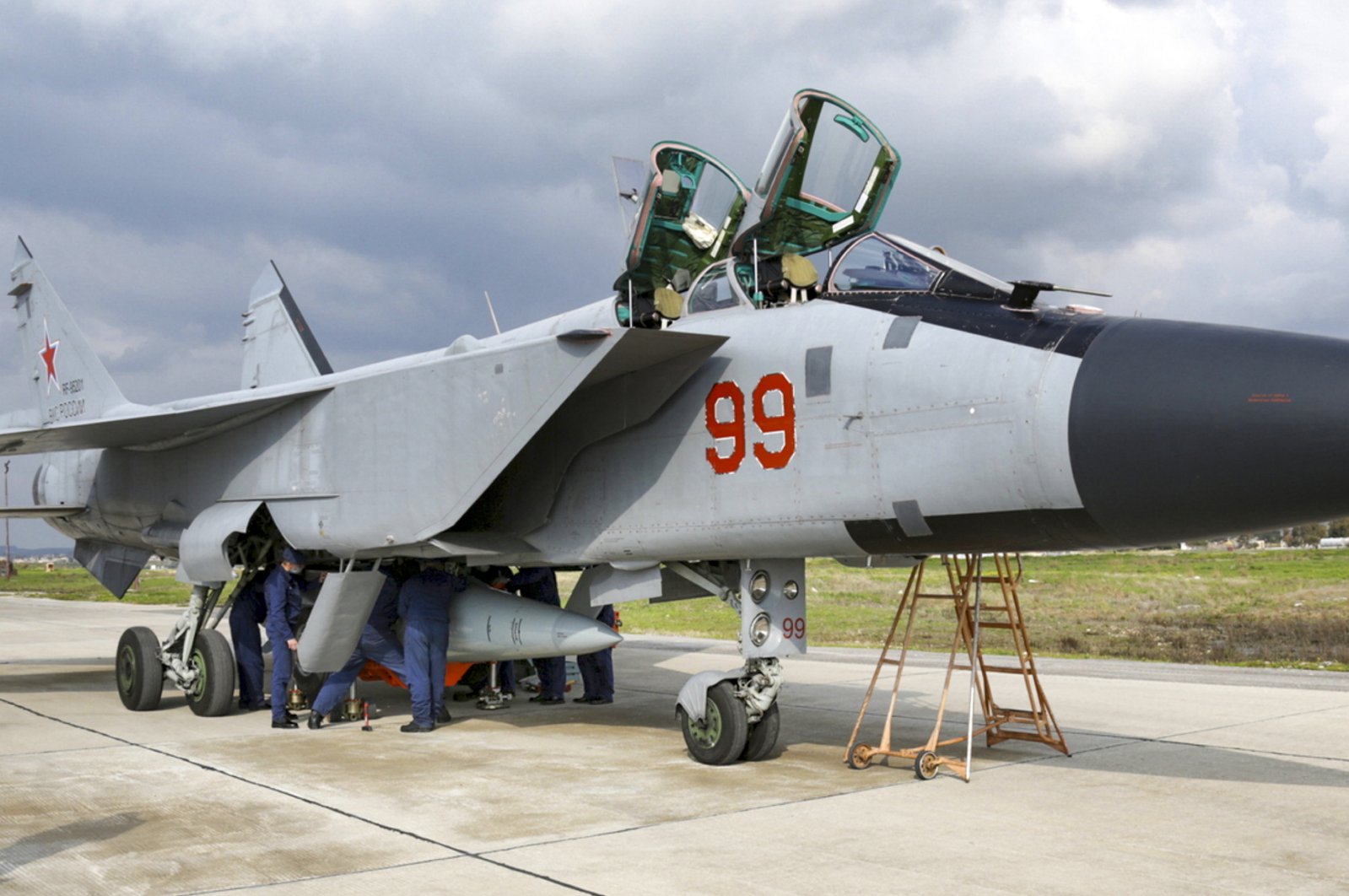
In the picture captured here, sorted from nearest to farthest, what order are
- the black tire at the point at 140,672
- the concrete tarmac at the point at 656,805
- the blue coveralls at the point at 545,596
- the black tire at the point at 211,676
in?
1. the concrete tarmac at the point at 656,805
2. the black tire at the point at 211,676
3. the black tire at the point at 140,672
4. the blue coveralls at the point at 545,596

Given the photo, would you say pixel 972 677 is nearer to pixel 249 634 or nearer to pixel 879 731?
pixel 879 731

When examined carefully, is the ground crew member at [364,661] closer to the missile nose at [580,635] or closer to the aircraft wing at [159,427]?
the missile nose at [580,635]

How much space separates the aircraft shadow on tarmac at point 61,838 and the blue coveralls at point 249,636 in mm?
4471

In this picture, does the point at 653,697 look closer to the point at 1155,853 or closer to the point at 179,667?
the point at 179,667

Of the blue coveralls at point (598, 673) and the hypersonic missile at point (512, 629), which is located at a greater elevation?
the hypersonic missile at point (512, 629)

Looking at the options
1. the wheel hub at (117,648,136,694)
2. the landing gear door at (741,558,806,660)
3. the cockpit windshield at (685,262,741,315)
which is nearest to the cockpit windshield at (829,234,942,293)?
the cockpit windshield at (685,262,741,315)

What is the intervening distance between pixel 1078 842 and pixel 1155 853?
1.14ft

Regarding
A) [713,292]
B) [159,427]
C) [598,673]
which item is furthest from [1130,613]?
[159,427]

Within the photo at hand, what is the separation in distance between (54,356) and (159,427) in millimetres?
3991

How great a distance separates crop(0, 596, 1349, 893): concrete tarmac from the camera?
4.72 m

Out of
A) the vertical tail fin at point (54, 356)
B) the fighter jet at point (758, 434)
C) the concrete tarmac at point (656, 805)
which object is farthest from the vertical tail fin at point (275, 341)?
the concrete tarmac at point (656, 805)

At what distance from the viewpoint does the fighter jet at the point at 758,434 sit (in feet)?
17.4

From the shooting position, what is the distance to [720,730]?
286 inches

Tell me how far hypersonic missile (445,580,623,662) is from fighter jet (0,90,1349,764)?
0.12 metres
